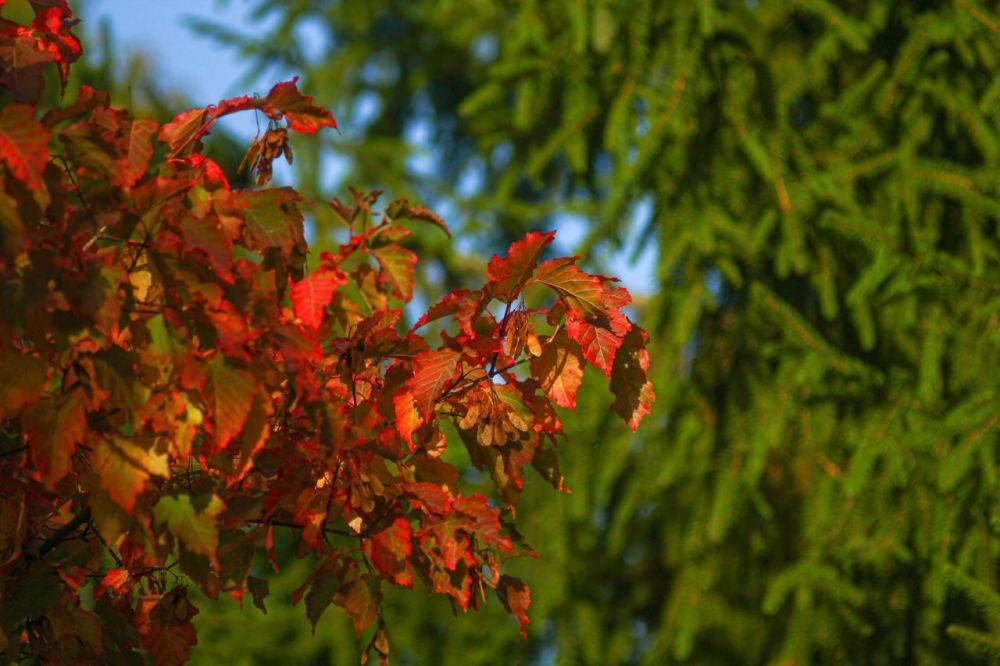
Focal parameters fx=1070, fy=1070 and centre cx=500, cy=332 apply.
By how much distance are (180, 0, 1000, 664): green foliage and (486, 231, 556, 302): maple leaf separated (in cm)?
214

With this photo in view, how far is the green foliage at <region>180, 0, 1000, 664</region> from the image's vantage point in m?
3.54

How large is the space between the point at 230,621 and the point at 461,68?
425 cm

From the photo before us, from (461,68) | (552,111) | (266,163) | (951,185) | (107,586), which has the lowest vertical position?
(107,586)

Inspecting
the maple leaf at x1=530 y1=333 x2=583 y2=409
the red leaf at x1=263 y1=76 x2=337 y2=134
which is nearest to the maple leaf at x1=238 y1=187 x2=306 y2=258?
the red leaf at x1=263 y1=76 x2=337 y2=134

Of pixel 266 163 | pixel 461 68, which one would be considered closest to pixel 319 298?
pixel 266 163

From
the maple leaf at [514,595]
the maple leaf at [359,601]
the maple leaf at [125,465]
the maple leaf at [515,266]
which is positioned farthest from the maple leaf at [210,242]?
the maple leaf at [514,595]

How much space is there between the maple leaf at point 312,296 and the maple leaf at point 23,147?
1.10 ft

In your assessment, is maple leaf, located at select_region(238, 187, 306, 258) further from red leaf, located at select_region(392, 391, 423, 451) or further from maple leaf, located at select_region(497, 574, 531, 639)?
maple leaf, located at select_region(497, 574, 531, 639)

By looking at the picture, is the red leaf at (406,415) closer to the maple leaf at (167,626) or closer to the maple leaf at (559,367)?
the maple leaf at (559,367)

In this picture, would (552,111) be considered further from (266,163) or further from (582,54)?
(266,163)

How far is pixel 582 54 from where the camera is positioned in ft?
14.2

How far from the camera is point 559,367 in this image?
4.79 ft

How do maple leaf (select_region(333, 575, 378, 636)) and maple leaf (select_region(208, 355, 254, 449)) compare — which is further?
maple leaf (select_region(333, 575, 378, 636))

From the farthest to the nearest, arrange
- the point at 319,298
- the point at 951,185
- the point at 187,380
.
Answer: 1. the point at 951,185
2. the point at 319,298
3. the point at 187,380
